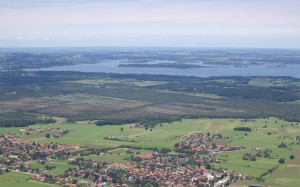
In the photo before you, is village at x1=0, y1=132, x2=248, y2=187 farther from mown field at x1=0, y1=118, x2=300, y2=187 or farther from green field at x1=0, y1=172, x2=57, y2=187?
mown field at x1=0, y1=118, x2=300, y2=187

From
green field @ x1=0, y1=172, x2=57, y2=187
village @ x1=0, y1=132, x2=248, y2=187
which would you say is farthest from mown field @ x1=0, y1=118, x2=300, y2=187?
green field @ x1=0, y1=172, x2=57, y2=187

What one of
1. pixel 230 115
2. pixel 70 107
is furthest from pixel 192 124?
pixel 70 107

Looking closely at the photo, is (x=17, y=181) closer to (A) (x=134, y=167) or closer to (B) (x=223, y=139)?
(A) (x=134, y=167)

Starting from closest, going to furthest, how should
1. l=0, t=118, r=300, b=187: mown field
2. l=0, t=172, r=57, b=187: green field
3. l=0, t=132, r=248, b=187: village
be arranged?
l=0, t=172, r=57, b=187: green field < l=0, t=132, r=248, b=187: village < l=0, t=118, r=300, b=187: mown field

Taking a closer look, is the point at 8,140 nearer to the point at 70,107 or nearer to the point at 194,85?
the point at 70,107

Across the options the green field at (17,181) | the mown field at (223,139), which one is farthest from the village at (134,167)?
the mown field at (223,139)

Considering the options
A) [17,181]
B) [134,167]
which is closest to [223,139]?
[134,167]

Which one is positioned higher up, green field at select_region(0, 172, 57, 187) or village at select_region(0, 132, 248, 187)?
village at select_region(0, 132, 248, 187)

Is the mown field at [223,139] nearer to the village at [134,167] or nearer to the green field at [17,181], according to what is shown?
the village at [134,167]
